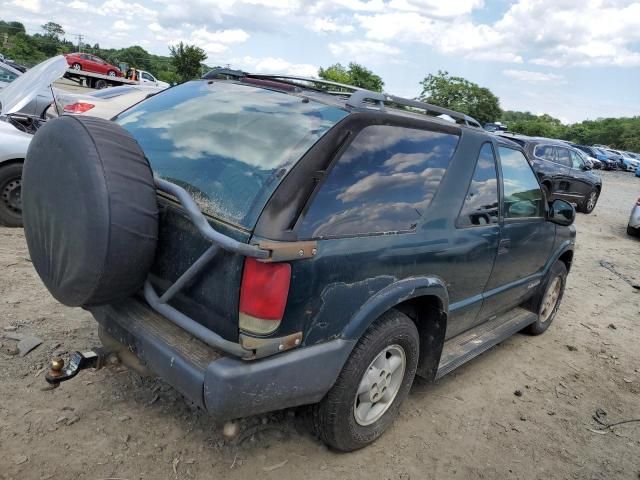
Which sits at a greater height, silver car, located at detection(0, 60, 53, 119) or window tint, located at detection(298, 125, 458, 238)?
window tint, located at detection(298, 125, 458, 238)

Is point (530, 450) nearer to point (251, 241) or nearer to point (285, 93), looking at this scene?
point (251, 241)

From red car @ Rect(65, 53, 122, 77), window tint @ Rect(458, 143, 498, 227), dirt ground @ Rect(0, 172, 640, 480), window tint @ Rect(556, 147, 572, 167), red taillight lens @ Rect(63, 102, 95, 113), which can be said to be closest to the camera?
dirt ground @ Rect(0, 172, 640, 480)

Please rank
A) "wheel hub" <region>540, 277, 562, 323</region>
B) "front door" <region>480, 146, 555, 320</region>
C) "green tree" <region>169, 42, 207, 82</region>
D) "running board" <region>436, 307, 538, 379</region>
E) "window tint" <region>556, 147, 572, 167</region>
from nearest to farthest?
"running board" <region>436, 307, 538, 379</region>
"front door" <region>480, 146, 555, 320</region>
"wheel hub" <region>540, 277, 562, 323</region>
"window tint" <region>556, 147, 572, 167</region>
"green tree" <region>169, 42, 207, 82</region>

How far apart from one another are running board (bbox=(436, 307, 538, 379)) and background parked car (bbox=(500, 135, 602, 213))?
820 centimetres

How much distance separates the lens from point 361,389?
259cm

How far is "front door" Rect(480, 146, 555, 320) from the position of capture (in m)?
3.56

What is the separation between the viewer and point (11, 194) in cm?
539

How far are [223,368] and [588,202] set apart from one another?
13.7m

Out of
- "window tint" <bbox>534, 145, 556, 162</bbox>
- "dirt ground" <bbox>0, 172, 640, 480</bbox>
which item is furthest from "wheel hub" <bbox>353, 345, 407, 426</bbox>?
"window tint" <bbox>534, 145, 556, 162</bbox>

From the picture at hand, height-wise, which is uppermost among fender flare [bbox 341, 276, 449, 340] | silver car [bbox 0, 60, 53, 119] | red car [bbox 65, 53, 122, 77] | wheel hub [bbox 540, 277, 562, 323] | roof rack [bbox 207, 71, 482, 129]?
roof rack [bbox 207, 71, 482, 129]

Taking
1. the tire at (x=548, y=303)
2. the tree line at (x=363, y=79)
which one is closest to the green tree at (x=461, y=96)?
the tree line at (x=363, y=79)

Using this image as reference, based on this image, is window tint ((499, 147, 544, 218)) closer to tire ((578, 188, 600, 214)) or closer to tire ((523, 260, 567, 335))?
Answer: tire ((523, 260, 567, 335))

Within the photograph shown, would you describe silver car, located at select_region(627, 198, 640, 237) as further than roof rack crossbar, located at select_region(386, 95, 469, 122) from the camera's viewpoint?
Yes

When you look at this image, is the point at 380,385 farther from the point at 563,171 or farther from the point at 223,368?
the point at 563,171
